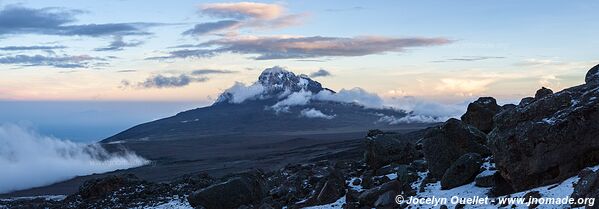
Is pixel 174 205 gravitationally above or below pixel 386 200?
below

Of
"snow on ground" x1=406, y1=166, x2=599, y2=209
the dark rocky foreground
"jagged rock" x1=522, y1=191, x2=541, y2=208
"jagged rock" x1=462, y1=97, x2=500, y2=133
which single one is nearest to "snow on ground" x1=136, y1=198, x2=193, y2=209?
the dark rocky foreground

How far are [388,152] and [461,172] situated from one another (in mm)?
15139

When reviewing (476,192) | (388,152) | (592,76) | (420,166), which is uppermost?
(592,76)

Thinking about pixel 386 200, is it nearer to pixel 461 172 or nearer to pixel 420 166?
pixel 461 172

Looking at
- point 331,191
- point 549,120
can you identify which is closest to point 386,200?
point 331,191

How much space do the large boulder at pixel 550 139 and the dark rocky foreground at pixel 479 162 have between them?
1.8 inches

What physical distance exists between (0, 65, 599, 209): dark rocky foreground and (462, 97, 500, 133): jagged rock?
86 mm

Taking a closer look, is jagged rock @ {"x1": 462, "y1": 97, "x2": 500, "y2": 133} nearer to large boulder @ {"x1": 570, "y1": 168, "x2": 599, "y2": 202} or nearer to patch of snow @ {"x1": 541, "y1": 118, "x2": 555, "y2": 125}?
patch of snow @ {"x1": 541, "y1": 118, "x2": 555, "y2": 125}

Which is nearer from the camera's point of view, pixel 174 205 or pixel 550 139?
pixel 550 139

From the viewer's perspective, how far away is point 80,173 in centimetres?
15312

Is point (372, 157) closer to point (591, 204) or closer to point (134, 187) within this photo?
point (591, 204)

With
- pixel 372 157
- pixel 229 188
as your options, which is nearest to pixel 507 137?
pixel 372 157

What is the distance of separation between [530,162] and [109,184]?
186 feet

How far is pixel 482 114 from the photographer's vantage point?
4759 centimetres
